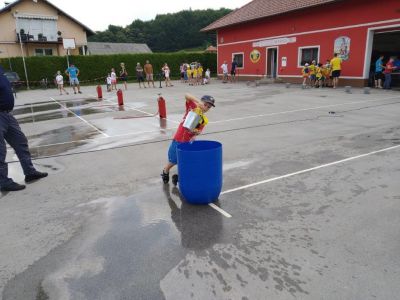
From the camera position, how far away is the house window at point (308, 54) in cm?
2258

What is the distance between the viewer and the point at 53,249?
11.5ft

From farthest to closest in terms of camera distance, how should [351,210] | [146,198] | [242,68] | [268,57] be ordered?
[242,68]
[268,57]
[146,198]
[351,210]

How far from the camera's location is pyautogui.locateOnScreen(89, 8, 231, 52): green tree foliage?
312 feet

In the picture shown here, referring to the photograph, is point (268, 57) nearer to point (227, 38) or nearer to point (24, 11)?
point (227, 38)

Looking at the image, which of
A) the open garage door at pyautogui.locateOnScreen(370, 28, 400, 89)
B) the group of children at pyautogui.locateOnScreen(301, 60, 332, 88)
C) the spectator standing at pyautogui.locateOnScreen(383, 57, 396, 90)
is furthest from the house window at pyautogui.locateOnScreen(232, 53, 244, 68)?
the spectator standing at pyautogui.locateOnScreen(383, 57, 396, 90)

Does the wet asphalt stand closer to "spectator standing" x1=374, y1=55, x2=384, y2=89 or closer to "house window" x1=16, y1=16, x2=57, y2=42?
"spectator standing" x1=374, y1=55, x2=384, y2=89

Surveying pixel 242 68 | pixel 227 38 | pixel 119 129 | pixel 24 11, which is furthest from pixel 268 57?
pixel 24 11

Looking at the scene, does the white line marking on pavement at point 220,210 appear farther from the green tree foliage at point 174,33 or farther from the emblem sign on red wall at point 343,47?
the green tree foliage at point 174,33

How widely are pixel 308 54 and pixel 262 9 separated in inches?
277

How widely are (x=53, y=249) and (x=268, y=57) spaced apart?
1042 inches

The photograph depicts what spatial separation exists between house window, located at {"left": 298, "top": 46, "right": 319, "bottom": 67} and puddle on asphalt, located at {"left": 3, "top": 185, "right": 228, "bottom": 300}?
2127 cm

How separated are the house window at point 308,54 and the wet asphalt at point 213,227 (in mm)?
16502

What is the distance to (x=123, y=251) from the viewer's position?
342cm

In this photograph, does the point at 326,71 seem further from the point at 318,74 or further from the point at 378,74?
the point at 378,74
